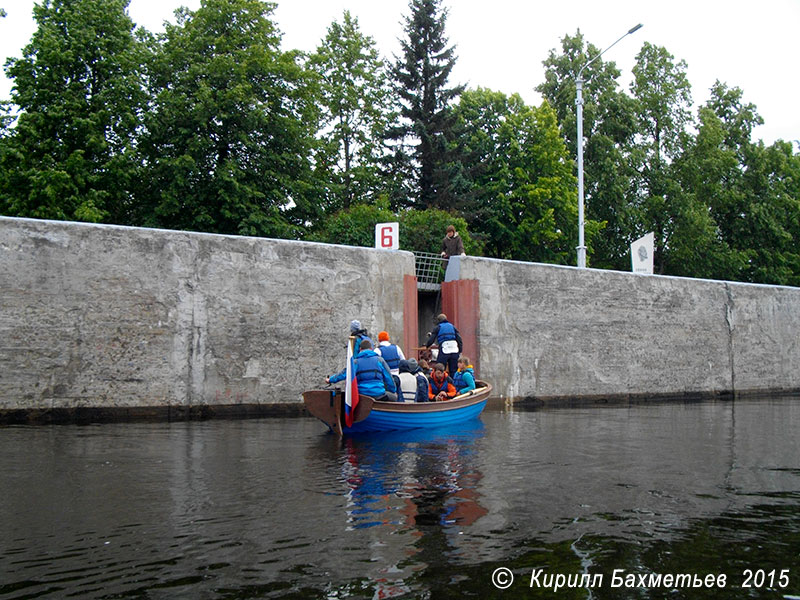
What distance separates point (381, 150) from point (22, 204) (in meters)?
19.1

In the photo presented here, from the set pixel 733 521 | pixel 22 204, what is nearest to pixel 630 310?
pixel 733 521

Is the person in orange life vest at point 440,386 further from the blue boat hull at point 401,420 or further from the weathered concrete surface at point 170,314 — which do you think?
the weathered concrete surface at point 170,314

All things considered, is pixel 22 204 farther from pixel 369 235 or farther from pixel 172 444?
pixel 172 444

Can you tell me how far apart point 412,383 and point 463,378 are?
1.92 meters

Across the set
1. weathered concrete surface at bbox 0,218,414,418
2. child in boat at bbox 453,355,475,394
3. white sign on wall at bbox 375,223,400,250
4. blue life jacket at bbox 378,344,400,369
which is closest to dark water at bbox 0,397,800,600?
weathered concrete surface at bbox 0,218,414,418

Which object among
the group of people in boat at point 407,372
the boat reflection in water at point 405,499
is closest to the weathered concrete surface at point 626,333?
the group of people in boat at point 407,372

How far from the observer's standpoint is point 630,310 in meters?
23.7

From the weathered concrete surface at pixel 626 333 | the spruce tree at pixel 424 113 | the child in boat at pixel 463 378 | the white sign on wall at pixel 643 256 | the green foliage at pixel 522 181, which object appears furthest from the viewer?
the green foliage at pixel 522 181

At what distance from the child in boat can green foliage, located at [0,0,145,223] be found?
16976 millimetres

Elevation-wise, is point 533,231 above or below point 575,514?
above

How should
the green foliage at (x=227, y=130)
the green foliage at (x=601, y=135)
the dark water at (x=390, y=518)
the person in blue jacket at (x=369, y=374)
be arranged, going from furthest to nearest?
the green foliage at (x=601, y=135) < the green foliage at (x=227, y=130) < the person in blue jacket at (x=369, y=374) < the dark water at (x=390, y=518)

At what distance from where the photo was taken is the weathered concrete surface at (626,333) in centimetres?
2092

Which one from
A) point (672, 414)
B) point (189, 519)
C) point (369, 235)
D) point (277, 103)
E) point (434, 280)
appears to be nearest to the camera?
point (189, 519)

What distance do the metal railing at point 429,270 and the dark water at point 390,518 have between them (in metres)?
9.05
